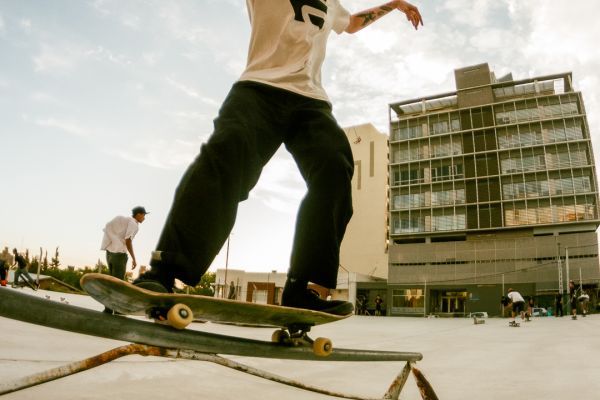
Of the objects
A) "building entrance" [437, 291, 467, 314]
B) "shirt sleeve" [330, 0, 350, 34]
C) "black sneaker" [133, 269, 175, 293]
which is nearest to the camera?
"black sneaker" [133, 269, 175, 293]

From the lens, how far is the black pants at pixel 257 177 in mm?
1537

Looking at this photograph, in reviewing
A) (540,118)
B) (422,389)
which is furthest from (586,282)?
(422,389)

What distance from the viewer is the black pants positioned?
1.54 meters

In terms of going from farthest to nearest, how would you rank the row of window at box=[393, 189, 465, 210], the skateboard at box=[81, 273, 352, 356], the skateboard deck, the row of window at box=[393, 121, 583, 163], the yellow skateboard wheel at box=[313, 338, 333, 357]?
the row of window at box=[393, 189, 465, 210] → the row of window at box=[393, 121, 583, 163] → the yellow skateboard wheel at box=[313, 338, 333, 357] → the skateboard at box=[81, 273, 352, 356] → the skateboard deck

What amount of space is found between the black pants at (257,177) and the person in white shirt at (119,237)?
195 inches

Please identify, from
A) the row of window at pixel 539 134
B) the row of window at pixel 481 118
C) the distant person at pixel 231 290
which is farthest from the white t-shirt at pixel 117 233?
the row of window at pixel 481 118

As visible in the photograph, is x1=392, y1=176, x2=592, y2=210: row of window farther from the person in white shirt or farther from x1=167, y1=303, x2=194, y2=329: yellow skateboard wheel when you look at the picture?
x1=167, y1=303, x2=194, y2=329: yellow skateboard wheel

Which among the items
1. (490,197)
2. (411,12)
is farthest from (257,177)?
(490,197)

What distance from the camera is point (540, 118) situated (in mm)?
43250

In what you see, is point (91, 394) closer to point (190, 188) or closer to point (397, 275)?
point (190, 188)

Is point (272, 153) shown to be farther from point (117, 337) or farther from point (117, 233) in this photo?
point (117, 233)

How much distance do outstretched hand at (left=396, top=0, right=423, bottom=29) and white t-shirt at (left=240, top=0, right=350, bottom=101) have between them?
0.82m

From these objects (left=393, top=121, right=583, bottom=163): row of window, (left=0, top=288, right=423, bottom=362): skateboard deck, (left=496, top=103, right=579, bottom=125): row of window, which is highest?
(left=496, top=103, right=579, bottom=125): row of window

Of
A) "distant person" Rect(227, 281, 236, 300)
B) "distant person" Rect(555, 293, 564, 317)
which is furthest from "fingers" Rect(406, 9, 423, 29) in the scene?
"distant person" Rect(227, 281, 236, 300)
